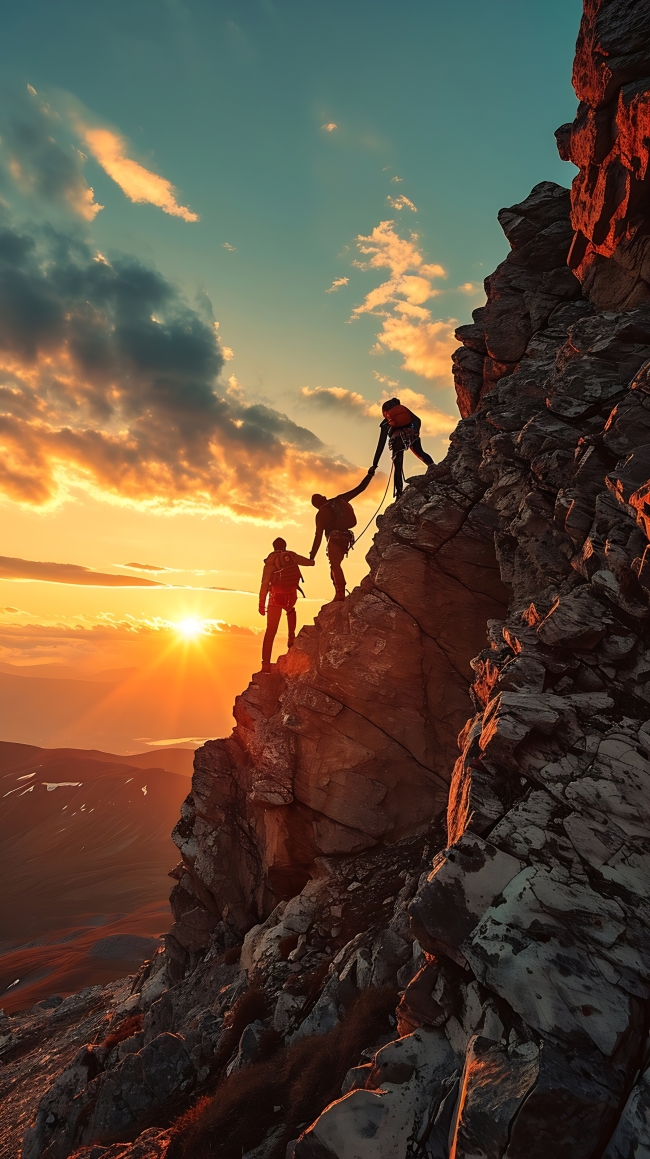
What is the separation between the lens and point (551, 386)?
637 inches

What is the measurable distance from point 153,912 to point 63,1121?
346 feet

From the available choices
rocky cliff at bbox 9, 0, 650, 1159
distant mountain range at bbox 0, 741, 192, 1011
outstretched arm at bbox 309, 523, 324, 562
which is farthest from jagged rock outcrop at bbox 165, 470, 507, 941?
distant mountain range at bbox 0, 741, 192, 1011

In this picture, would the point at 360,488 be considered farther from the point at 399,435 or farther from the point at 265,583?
the point at 265,583

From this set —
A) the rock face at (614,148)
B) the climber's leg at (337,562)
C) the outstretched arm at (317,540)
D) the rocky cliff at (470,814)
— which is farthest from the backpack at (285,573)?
the rock face at (614,148)

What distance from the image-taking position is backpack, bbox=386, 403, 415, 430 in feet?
76.5

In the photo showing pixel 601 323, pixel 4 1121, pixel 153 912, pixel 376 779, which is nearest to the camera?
pixel 601 323

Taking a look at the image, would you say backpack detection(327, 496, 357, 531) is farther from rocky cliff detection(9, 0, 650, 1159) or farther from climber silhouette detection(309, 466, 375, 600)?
rocky cliff detection(9, 0, 650, 1159)

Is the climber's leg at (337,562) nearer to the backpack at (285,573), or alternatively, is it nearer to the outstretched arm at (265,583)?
the backpack at (285,573)

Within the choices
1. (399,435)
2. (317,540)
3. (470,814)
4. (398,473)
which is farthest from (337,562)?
(470,814)

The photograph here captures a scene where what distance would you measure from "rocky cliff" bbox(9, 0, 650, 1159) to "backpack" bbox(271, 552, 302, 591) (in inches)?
140

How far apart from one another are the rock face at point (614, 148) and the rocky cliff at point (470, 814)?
0.09 meters

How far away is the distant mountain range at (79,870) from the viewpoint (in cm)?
8300

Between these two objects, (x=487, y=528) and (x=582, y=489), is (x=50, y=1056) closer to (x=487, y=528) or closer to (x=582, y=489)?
(x=487, y=528)

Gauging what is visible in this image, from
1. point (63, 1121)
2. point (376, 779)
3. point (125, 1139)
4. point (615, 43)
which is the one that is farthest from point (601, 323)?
point (63, 1121)
